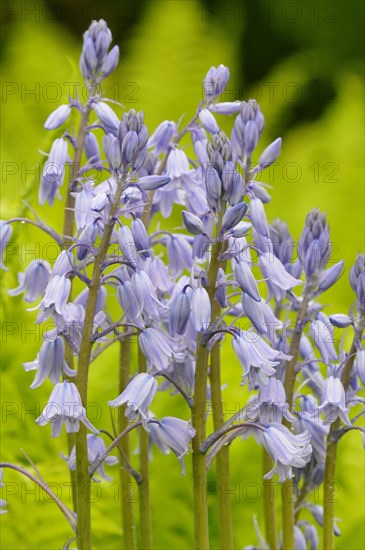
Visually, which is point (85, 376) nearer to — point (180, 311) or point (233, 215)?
point (180, 311)

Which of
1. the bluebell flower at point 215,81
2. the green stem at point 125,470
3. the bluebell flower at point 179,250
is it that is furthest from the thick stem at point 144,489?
the bluebell flower at point 215,81

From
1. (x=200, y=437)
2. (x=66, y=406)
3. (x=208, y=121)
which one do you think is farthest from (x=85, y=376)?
(x=208, y=121)

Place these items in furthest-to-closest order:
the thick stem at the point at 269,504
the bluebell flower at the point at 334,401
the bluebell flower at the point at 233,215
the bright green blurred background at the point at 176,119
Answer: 1. the bright green blurred background at the point at 176,119
2. the thick stem at the point at 269,504
3. the bluebell flower at the point at 334,401
4. the bluebell flower at the point at 233,215

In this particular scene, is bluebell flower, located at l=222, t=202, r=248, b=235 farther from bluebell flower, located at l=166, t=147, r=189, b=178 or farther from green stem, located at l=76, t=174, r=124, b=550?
bluebell flower, located at l=166, t=147, r=189, b=178

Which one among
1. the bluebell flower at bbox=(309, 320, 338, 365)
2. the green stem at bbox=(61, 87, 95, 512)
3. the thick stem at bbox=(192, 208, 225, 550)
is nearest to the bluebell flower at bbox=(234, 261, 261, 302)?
the thick stem at bbox=(192, 208, 225, 550)

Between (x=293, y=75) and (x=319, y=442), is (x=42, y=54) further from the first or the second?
(x=319, y=442)

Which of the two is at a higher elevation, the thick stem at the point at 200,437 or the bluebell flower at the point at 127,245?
the bluebell flower at the point at 127,245

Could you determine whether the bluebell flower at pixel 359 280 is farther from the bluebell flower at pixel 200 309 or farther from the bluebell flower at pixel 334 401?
the bluebell flower at pixel 200 309
